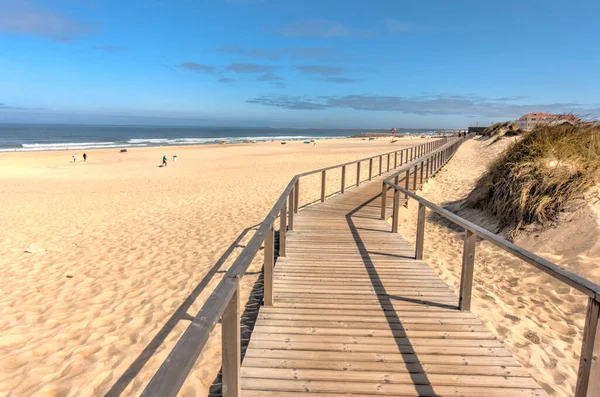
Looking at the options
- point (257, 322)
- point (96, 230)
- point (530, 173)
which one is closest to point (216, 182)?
point (96, 230)

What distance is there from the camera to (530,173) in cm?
673

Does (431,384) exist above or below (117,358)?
above

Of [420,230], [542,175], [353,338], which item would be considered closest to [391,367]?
[353,338]

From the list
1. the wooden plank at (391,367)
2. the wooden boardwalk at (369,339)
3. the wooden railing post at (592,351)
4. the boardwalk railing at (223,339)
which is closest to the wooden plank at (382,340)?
the wooden boardwalk at (369,339)

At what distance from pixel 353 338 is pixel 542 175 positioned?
17.2 ft

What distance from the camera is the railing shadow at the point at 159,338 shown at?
10.1ft

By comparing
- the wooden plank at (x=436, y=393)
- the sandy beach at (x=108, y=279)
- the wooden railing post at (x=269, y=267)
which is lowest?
the sandy beach at (x=108, y=279)

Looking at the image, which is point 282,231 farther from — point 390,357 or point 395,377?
point 395,377


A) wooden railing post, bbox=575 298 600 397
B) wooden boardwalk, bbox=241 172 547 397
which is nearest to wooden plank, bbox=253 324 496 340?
wooden boardwalk, bbox=241 172 547 397

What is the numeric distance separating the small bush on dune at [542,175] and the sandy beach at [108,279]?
4577 millimetres

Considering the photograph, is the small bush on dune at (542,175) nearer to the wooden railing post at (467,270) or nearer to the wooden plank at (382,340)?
the wooden railing post at (467,270)

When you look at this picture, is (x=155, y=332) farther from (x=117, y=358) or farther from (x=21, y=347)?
(x=21, y=347)

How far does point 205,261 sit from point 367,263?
2.76m

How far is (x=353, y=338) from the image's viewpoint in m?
3.04
